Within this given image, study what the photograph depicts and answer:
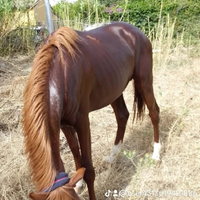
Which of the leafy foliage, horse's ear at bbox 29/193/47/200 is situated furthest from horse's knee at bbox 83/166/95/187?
the leafy foliage

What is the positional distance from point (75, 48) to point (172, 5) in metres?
7.51

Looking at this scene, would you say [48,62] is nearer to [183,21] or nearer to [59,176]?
[59,176]

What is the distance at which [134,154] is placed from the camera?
8.36 ft

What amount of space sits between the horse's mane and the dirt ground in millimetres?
619

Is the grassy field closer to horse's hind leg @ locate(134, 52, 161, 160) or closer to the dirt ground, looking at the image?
the dirt ground

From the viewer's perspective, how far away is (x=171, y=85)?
455 cm

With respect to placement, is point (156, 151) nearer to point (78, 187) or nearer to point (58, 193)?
point (78, 187)

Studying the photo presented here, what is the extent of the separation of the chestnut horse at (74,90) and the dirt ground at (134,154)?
188 mm

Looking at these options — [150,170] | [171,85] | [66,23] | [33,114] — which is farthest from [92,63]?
[66,23]

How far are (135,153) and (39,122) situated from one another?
5.39 ft

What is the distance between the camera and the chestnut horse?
50.8 inches

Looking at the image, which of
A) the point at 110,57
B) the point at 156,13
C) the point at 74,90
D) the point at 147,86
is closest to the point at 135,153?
the point at 147,86

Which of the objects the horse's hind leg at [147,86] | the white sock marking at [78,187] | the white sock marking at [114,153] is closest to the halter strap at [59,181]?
the white sock marking at [78,187]

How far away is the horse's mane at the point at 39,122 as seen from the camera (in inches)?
49.8
